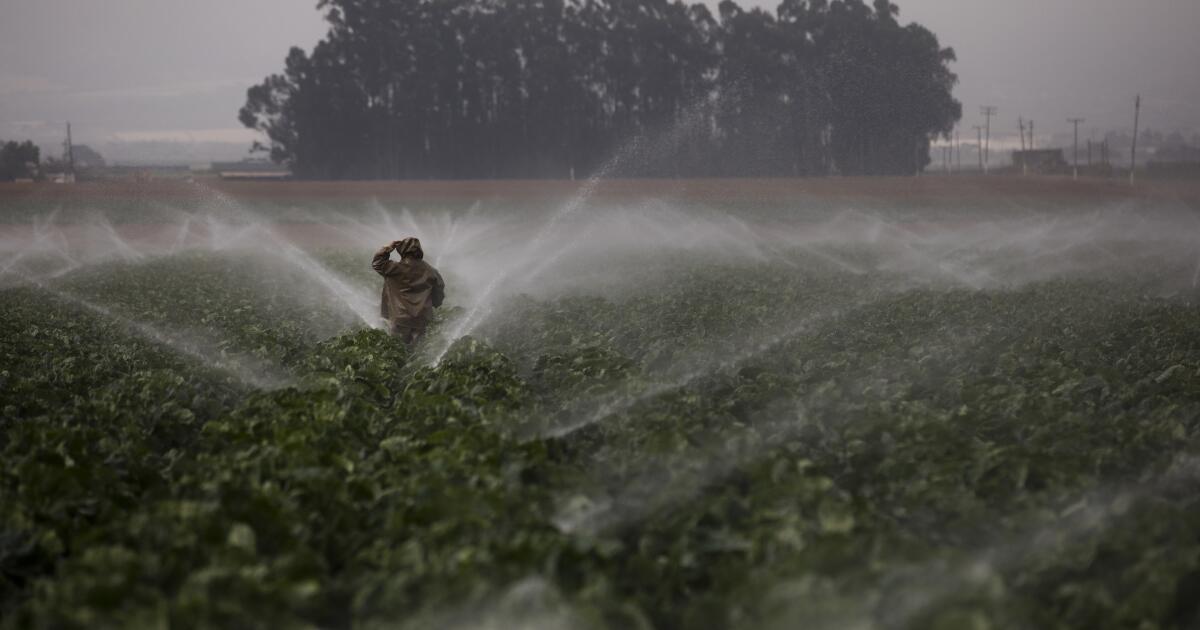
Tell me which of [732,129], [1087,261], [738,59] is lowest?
[1087,261]

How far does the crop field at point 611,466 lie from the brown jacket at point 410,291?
3.38 feet

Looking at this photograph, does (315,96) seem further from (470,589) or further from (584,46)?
(470,589)

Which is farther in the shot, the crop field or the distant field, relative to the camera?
the distant field

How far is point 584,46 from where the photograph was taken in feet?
260

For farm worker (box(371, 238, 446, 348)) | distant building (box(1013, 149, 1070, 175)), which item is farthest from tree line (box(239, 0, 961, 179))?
farm worker (box(371, 238, 446, 348))

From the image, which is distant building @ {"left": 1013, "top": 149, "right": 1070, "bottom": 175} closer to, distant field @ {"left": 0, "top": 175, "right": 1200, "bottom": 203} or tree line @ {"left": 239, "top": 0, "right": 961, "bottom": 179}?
tree line @ {"left": 239, "top": 0, "right": 961, "bottom": 179}

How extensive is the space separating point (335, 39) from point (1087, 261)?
63608 mm

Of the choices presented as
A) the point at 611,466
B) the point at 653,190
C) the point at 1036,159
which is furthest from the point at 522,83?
the point at 611,466

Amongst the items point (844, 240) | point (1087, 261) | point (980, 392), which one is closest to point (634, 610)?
point (980, 392)

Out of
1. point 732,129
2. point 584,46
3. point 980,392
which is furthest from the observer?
point 584,46

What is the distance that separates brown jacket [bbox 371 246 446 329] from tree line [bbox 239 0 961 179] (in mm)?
56185

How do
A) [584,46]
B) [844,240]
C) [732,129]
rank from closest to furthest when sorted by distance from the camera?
[844,240]
[732,129]
[584,46]

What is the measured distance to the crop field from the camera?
3857 millimetres

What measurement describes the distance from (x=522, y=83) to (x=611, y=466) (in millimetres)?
74450
